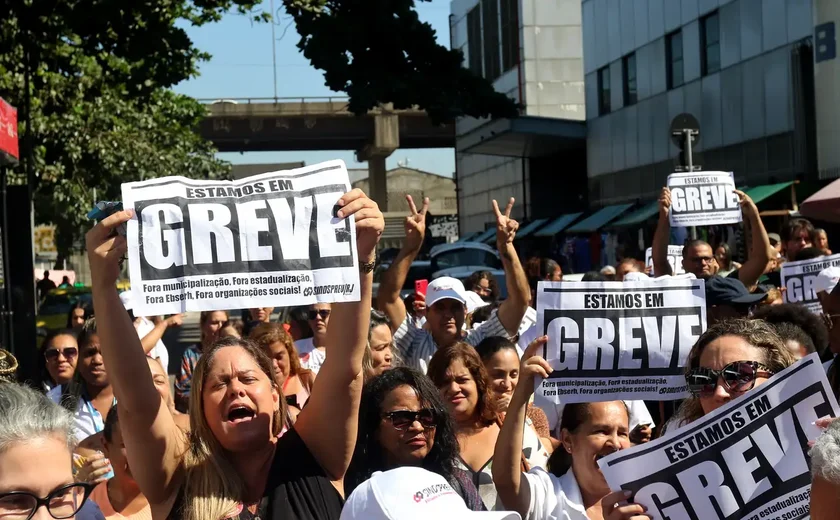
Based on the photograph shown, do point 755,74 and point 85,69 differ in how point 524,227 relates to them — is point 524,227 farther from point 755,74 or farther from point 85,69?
point 85,69

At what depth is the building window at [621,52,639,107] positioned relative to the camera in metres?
34.8

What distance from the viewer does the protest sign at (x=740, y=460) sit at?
3.43 m

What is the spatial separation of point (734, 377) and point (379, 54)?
874 centimetres

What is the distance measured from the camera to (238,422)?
371 cm

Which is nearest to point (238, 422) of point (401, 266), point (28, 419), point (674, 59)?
point (28, 419)

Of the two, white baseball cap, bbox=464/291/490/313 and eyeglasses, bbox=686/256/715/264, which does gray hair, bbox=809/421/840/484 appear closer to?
eyeglasses, bbox=686/256/715/264

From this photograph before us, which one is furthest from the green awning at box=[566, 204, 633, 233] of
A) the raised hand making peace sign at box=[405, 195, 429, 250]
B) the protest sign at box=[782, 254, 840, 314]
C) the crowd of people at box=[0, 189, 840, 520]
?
the crowd of people at box=[0, 189, 840, 520]

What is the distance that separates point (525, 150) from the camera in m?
42.2

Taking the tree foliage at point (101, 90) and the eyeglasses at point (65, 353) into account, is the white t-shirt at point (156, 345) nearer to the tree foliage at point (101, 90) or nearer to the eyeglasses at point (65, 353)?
the eyeglasses at point (65, 353)

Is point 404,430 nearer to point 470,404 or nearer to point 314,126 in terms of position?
point 470,404

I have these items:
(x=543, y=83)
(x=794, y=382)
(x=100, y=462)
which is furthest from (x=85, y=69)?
(x=543, y=83)

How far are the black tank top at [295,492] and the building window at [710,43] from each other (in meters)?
26.8

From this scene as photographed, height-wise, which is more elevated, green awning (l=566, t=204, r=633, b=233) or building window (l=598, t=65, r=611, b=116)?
building window (l=598, t=65, r=611, b=116)

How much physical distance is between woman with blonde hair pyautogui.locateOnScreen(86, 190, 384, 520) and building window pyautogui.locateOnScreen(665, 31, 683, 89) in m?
28.8
